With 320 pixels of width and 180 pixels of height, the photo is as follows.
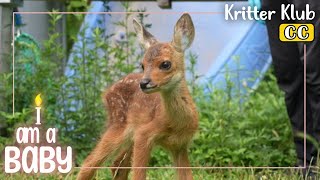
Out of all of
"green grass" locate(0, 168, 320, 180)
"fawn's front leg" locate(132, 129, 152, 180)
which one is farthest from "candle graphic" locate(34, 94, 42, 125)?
"fawn's front leg" locate(132, 129, 152, 180)

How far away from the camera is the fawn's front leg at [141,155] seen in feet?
14.9

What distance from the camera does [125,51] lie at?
6512 mm

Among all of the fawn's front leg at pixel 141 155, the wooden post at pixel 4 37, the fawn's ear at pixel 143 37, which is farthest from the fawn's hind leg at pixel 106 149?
the wooden post at pixel 4 37

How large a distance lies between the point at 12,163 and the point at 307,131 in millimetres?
1783

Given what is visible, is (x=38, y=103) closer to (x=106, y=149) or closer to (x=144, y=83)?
(x=106, y=149)

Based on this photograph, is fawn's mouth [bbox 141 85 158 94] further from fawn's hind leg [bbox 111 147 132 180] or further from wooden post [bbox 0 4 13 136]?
wooden post [bbox 0 4 13 136]

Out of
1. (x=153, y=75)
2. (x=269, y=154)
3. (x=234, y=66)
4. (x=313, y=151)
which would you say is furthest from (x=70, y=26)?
(x=153, y=75)

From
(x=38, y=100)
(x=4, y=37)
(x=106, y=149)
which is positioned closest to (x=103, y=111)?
(x=38, y=100)

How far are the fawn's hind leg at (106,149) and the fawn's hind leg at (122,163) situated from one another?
0.07 m

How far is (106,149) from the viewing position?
4812 mm

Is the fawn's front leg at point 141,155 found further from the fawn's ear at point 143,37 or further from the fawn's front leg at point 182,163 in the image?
the fawn's ear at point 143,37

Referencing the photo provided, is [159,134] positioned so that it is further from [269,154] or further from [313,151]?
[269,154]

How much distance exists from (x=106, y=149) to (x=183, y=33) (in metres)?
0.80

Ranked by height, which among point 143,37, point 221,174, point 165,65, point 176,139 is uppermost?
point 143,37
